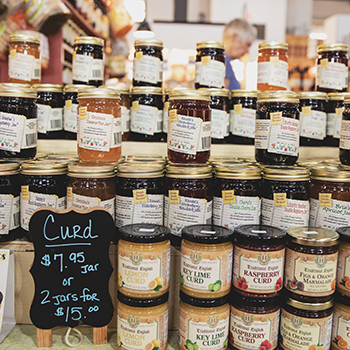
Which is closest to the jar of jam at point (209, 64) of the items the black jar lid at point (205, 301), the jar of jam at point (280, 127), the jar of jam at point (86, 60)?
the jar of jam at point (280, 127)

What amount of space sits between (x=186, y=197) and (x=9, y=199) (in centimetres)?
63

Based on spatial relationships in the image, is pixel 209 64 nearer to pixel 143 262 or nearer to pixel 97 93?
pixel 97 93

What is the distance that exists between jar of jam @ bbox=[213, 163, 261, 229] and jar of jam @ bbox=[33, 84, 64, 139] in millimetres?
843

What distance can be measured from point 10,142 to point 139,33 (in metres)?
4.39

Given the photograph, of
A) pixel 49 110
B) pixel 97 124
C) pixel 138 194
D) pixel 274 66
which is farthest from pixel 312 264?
pixel 49 110

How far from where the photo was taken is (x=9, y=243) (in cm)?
125

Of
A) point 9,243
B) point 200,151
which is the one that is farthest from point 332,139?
point 9,243

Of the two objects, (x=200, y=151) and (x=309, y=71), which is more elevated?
(x=309, y=71)

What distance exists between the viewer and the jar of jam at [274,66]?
64.3 inches

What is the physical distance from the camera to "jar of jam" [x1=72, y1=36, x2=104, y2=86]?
1.65 m

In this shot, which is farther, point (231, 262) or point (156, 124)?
point (156, 124)

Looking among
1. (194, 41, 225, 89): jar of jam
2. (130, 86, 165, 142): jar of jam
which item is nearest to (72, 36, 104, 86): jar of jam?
(130, 86, 165, 142): jar of jam

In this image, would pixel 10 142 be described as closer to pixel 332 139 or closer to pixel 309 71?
pixel 332 139

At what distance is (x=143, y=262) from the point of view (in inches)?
40.3
